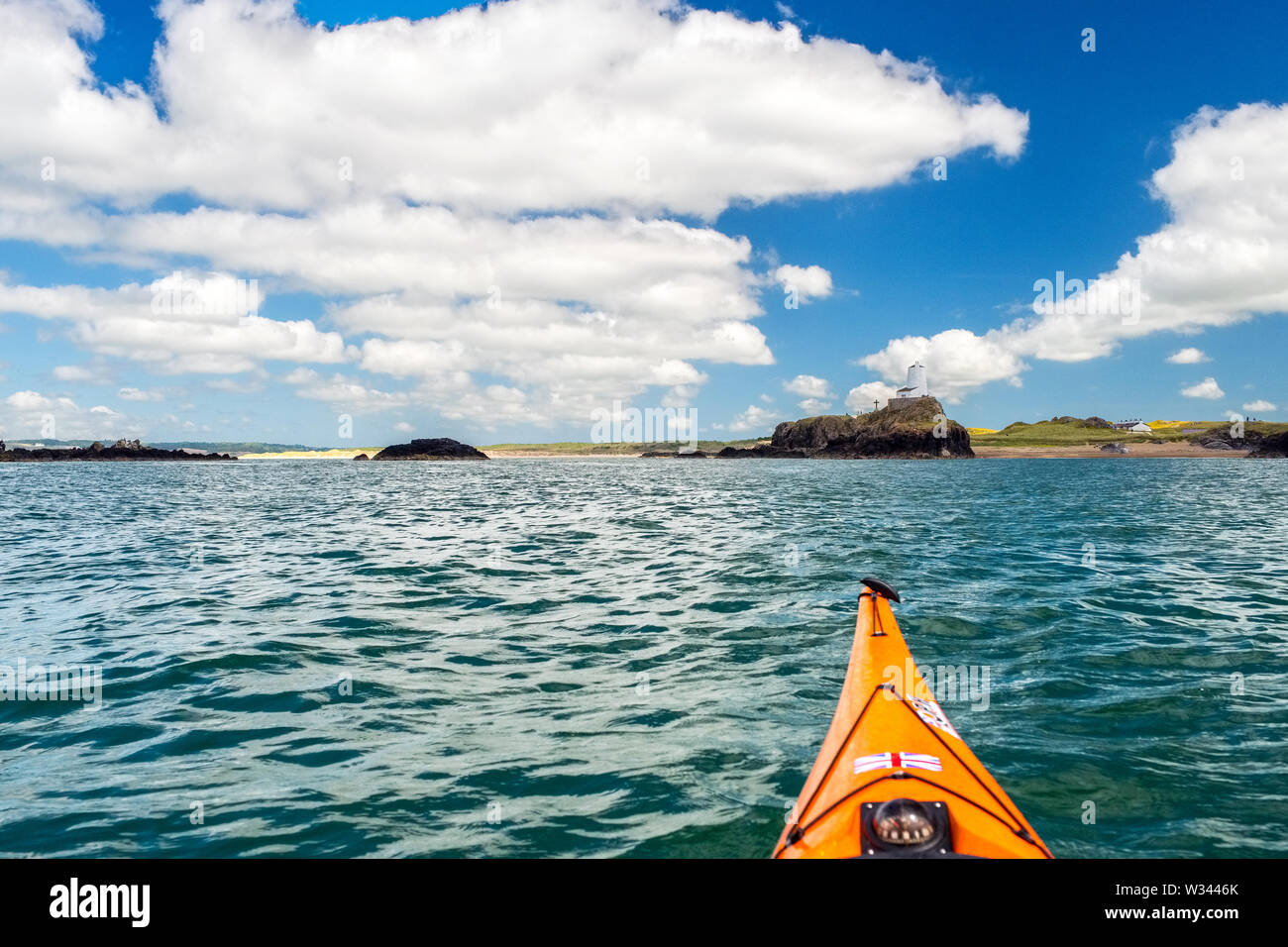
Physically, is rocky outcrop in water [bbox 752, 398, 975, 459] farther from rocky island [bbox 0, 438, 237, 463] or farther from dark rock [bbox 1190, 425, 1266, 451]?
rocky island [bbox 0, 438, 237, 463]

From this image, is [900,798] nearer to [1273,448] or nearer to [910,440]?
[910,440]

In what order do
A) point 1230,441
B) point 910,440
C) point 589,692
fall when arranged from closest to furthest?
point 589,692
point 910,440
point 1230,441

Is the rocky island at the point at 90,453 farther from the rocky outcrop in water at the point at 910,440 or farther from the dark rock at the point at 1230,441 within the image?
the dark rock at the point at 1230,441

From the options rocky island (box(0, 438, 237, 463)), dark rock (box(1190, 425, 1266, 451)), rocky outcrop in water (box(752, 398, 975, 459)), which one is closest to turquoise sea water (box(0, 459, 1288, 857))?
rocky outcrop in water (box(752, 398, 975, 459))

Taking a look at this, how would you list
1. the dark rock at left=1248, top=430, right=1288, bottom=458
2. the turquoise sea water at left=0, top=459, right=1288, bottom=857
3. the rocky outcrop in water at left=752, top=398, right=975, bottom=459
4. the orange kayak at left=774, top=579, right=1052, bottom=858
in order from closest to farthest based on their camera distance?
the orange kayak at left=774, top=579, right=1052, bottom=858 → the turquoise sea water at left=0, top=459, right=1288, bottom=857 → the dark rock at left=1248, top=430, right=1288, bottom=458 → the rocky outcrop in water at left=752, top=398, right=975, bottom=459

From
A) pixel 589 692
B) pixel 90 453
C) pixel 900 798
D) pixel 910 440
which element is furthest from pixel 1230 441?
pixel 90 453

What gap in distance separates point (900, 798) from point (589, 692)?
5.87m

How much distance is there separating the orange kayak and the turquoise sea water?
1098mm

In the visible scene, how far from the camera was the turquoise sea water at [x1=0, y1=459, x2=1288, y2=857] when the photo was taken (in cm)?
664

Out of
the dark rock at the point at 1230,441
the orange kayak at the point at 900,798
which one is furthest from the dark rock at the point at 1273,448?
the orange kayak at the point at 900,798

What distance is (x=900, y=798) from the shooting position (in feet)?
16.7

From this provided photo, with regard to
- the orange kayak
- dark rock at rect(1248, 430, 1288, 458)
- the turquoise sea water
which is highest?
dark rock at rect(1248, 430, 1288, 458)
